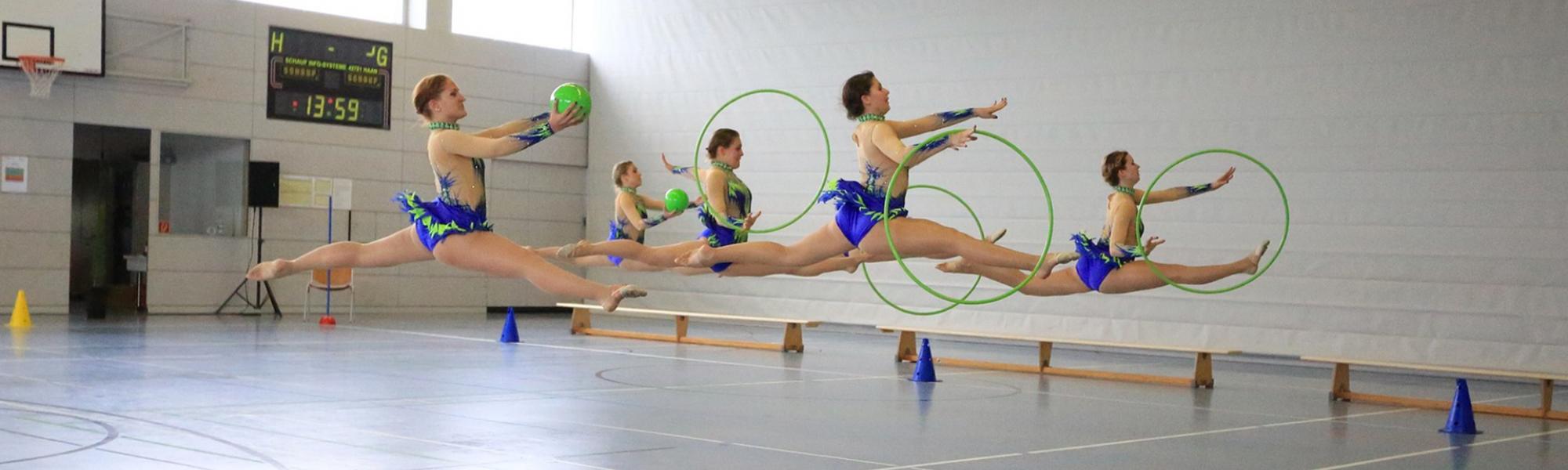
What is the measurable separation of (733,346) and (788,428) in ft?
28.8

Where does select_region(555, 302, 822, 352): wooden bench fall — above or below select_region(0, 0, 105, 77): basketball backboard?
below

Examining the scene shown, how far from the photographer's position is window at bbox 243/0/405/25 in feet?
72.9

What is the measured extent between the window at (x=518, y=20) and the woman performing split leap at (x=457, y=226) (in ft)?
53.3

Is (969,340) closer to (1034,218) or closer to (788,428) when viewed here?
(1034,218)

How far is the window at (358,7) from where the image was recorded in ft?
72.9

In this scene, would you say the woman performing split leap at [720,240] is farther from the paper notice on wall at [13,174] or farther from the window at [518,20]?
the window at [518,20]

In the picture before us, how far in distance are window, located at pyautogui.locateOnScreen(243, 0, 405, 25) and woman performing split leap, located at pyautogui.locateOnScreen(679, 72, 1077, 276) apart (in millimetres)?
15397

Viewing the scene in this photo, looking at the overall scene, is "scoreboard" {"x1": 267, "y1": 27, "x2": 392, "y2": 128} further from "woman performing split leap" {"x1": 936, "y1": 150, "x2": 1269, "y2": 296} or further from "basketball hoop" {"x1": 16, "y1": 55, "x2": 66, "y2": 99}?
"woman performing split leap" {"x1": 936, "y1": 150, "x2": 1269, "y2": 296}

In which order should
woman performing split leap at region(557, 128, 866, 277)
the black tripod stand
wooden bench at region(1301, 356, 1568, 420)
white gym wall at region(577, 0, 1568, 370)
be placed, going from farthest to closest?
the black tripod stand
white gym wall at region(577, 0, 1568, 370)
wooden bench at region(1301, 356, 1568, 420)
woman performing split leap at region(557, 128, 866, 277)

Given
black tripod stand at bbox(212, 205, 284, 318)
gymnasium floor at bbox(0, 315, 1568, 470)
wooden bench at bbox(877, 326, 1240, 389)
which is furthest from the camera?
black tripod stand at bbox(212, 205, 284, 318)

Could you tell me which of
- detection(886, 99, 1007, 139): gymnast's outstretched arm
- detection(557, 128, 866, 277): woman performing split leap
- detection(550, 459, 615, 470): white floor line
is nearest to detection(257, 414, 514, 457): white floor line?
detection(550, 459, 615, 470): white floor line

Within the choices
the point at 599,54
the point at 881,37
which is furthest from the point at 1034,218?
the point at 599,54

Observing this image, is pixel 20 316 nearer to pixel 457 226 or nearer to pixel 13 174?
pixel 13 174

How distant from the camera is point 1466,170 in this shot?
16.1 metres
